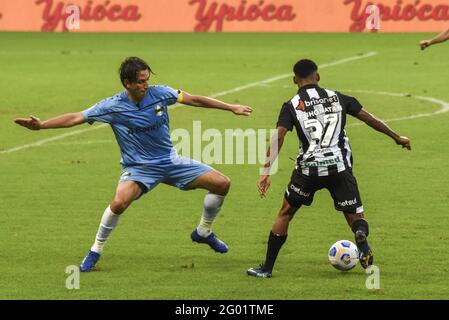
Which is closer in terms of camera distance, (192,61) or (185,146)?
(185,146)

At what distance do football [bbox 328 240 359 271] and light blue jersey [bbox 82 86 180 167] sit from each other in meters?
1.99

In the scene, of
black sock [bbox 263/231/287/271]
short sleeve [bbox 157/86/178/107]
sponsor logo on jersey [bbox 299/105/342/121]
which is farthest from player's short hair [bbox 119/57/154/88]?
black sock [bbox 263/231/287/271]

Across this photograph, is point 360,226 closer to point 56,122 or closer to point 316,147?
point 316,147

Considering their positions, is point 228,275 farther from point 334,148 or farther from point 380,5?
A: point 380,5

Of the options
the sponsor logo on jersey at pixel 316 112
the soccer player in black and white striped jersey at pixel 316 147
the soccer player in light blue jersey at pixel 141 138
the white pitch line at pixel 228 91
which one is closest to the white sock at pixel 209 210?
the soccer player in light blue jersey at pixel 141 138

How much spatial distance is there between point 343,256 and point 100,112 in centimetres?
273

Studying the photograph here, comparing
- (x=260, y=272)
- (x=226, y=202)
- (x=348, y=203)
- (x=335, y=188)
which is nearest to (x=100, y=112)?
(x=260, y=272)

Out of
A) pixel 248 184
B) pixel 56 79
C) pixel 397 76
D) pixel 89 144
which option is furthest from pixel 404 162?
pixel 56 79

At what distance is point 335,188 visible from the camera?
39.8 feet

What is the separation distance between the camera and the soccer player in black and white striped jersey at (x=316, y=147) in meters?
12.0

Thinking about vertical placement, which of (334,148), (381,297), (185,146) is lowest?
(381,297)

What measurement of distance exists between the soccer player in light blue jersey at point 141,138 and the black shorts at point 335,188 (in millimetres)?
947

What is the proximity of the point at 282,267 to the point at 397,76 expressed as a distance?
17746 mm

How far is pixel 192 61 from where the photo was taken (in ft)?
109
